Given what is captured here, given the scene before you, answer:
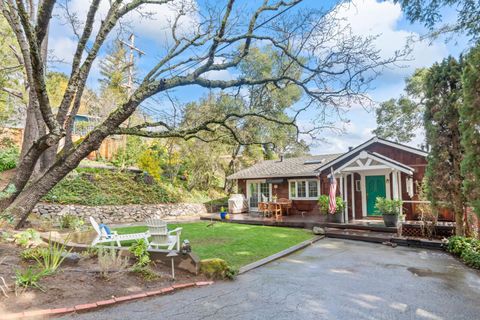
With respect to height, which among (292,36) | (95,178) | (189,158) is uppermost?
(292,36)

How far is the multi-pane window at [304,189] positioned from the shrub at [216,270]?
11.4 meters

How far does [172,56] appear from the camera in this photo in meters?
7.29

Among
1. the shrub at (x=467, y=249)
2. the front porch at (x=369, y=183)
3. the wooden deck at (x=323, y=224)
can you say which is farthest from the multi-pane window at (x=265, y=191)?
the shrub at (x=467, y=249)

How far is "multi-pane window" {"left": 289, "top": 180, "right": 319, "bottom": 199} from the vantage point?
15883 mm

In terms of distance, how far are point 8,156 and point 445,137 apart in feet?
66.3

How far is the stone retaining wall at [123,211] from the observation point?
12.5 meters

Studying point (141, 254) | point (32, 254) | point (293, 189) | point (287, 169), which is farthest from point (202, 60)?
point (287, 169)

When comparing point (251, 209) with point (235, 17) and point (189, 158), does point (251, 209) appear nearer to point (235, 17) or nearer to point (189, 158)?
point (189, 158)

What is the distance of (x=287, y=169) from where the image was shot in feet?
58.6

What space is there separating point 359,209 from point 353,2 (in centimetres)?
998

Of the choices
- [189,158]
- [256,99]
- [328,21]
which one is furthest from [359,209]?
[189,158]

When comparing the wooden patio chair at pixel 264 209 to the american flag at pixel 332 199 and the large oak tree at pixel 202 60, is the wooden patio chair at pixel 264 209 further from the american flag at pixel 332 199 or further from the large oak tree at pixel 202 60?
the large oak tree at pixel 202 60

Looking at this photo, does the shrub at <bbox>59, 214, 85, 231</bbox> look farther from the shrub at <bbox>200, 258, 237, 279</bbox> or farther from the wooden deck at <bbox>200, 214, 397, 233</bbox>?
the wooden deck at <bbox>200, 214, 397, 233</bbox>

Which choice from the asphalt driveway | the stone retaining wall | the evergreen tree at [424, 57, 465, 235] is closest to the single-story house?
the evergreen tree at [424, 57, 465, 235]
